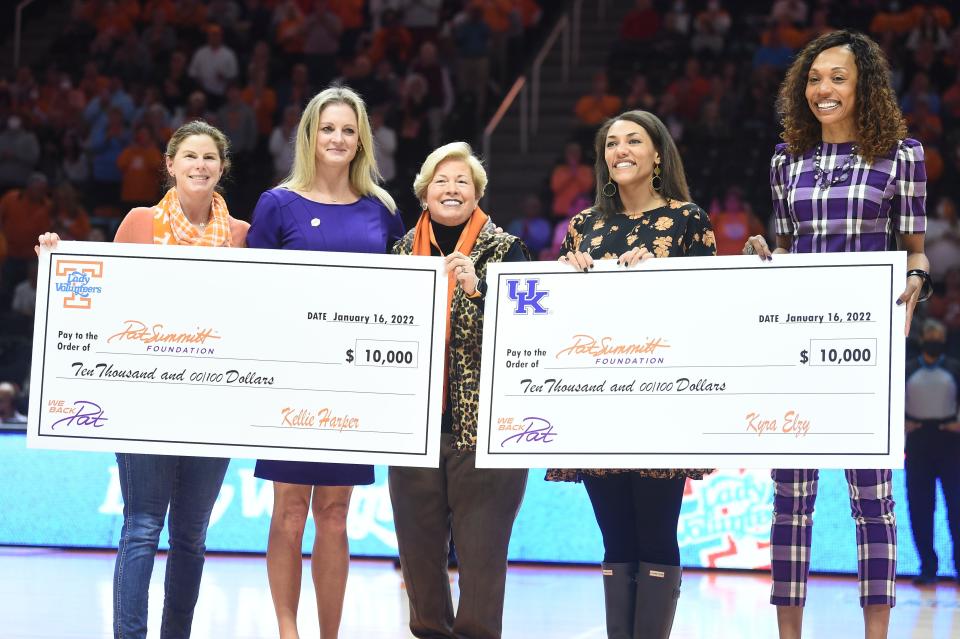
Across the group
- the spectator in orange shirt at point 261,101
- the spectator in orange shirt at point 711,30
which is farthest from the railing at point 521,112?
the spectator in orange shirt at point 261,101

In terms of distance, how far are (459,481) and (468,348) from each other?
0.42 meters

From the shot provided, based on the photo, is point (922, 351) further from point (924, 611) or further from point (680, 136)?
point (680, 136)

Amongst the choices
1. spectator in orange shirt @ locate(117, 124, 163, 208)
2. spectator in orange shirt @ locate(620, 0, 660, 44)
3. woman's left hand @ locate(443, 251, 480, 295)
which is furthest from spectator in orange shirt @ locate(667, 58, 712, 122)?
woman's left hand @ locate(443, 251, 480, 295)

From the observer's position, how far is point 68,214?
11.0m

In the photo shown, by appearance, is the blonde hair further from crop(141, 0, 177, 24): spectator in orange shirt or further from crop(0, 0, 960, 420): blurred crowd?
crop(141, 0, 177, 24): spectator in orange shirt

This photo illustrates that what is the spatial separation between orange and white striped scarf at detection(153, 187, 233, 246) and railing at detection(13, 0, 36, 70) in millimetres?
10749

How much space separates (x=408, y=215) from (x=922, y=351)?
5030 millimetres

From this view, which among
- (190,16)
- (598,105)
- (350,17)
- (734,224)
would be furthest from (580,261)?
(190,16)

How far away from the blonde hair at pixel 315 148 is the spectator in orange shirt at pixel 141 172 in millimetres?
7562

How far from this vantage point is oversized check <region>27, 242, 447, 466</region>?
13.4 ft

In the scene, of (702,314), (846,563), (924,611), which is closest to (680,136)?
(846,563)

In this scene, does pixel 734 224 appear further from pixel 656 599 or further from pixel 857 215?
pixel 656 599

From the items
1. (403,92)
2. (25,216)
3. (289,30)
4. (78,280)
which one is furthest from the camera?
(289,30)
